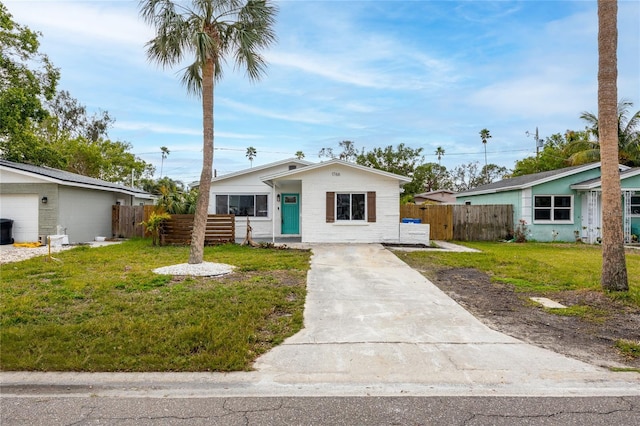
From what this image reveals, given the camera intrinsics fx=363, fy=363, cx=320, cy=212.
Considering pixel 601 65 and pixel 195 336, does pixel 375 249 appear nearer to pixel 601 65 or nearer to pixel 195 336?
pixel 601 65

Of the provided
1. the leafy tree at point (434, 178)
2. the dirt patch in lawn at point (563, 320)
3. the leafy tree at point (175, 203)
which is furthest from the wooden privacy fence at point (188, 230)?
the leafy tree at point (434, 178)

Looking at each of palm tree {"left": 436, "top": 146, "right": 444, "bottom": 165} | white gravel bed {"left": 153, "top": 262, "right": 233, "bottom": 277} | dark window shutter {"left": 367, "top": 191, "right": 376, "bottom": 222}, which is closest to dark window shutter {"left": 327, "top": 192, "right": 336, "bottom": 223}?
dark window shutter {"left": 367, "top": 191, "right": 376, "bottom": 222}

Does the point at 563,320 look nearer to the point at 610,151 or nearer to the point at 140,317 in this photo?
the point at 610,151

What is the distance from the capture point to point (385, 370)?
11.9 ft

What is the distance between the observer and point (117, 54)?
532 inches

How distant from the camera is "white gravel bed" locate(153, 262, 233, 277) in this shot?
26.6 feet

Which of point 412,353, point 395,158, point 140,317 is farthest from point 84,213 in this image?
point 395,158

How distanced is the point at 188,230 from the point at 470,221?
1281 centimetres

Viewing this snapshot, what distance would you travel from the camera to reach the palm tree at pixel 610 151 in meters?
6.37

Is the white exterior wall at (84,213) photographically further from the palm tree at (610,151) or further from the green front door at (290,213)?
the palm tree at (610,151)

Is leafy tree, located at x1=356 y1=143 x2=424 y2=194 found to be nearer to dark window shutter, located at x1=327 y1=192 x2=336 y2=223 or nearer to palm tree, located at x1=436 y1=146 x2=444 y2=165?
palm tree, located at x1=436 y1=146 x2=444 y2=165

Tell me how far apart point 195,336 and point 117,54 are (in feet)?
43.6

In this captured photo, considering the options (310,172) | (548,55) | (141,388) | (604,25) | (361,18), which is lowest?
(141,388)

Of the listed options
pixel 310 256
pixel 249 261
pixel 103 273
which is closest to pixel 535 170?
pixel 310 256
